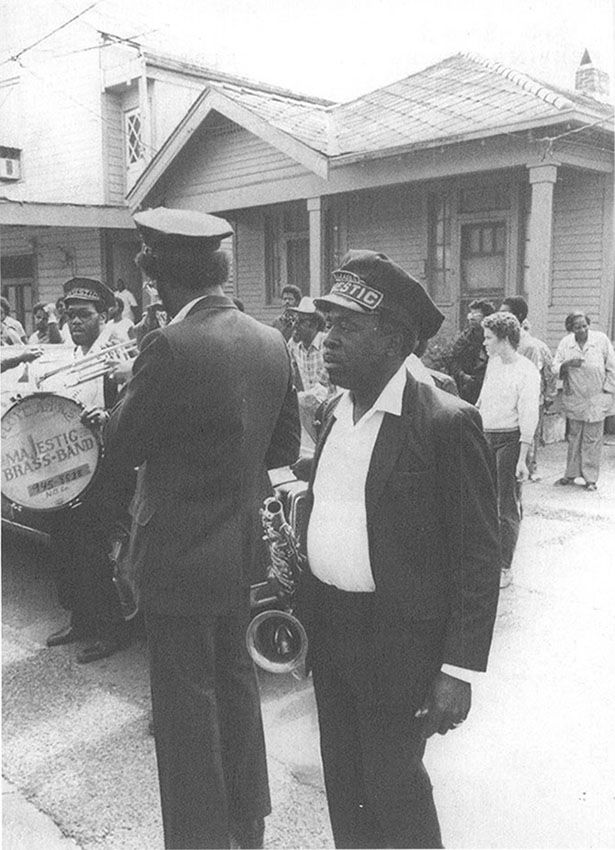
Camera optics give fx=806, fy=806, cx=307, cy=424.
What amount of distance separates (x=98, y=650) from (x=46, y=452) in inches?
40.9

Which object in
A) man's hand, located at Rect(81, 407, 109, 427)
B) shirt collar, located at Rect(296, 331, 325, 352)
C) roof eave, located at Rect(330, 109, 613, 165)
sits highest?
roof eave, located at Rect(330, 109, 613, 165)

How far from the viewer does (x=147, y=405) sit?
6.98ft

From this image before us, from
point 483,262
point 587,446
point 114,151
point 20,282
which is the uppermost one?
point 114,151

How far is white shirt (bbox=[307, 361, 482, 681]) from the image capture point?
6.01 ft

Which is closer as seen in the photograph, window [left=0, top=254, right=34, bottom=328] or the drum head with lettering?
the drum head with lettering

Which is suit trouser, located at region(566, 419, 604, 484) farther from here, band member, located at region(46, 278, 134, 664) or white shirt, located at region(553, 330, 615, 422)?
band member, located at region(46, 278, 134, 664)

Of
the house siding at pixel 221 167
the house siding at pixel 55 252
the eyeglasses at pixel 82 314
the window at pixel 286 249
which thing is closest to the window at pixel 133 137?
the house siding at pixel 55 252

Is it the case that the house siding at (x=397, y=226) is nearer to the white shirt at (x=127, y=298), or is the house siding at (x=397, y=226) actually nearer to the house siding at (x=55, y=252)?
the white shirt at (x=127, y=298)

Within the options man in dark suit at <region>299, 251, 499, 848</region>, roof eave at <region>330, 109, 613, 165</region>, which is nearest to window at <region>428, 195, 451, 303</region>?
roof eave at <region>330, 109, 613, 165</region>

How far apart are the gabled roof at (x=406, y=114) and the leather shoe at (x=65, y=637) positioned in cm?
677

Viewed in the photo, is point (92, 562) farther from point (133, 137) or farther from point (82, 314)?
point (133, 137)

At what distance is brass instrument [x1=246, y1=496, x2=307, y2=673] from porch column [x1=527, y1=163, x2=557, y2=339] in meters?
7.11

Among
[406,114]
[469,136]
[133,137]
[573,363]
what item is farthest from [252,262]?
[573,363]

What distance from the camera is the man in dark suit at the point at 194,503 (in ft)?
7.11
